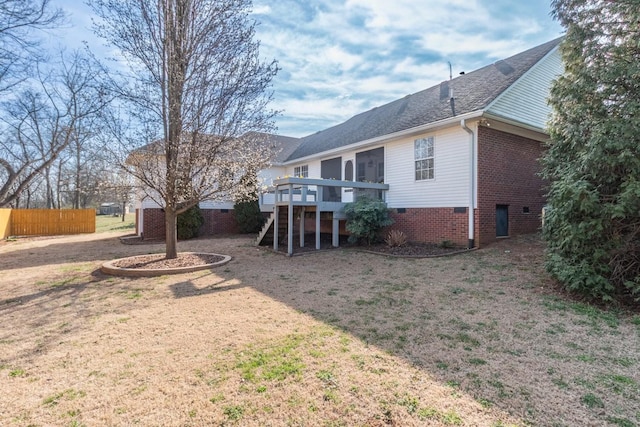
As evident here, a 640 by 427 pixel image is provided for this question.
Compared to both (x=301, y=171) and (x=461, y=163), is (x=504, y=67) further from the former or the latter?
(x=301, y=171)

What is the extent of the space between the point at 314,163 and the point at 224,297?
10743 mm

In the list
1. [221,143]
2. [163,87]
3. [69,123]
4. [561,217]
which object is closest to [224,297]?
[221,143]

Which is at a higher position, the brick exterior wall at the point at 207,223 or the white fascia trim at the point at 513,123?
the white fascia trim at the point at 513,123

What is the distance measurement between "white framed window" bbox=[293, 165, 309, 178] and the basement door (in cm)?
865

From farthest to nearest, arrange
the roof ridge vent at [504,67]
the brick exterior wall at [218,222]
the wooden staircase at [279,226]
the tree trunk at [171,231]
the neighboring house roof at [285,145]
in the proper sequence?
the neighboring house roof at [285,145] → the brick exterior wall at [218,222] → the wooden staircase at [279,226] → the roof ridge vent at [504,67] → the tree trunk at [171,231]

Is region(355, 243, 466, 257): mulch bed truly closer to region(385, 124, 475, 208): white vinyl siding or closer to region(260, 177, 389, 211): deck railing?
region(385, 124, 475, 208): white vinyl siding

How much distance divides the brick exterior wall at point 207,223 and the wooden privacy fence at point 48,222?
897cm

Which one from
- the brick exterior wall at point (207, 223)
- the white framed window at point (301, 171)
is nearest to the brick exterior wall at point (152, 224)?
the brick exterior wall at point (207, 223)

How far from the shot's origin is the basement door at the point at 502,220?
944cm

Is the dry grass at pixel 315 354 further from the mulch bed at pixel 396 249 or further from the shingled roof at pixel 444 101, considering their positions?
the shingled roof at pixel 444 101

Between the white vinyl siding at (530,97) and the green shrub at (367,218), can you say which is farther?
the green shrub at (367,218)

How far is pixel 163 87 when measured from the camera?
702 centimetres

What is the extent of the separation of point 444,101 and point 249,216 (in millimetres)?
9350

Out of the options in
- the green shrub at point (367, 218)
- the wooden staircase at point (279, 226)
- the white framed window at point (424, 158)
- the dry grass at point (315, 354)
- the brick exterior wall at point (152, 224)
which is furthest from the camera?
the brick exterior wall at point (152, 224)
